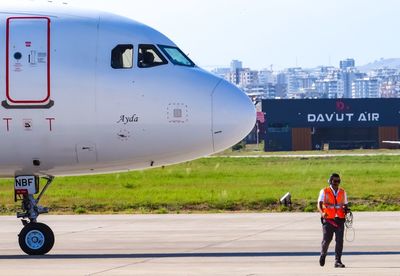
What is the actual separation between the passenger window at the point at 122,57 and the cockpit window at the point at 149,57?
215 millimetres

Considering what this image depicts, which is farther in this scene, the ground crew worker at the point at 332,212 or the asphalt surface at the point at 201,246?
the ground crew worker at the point at 332,212

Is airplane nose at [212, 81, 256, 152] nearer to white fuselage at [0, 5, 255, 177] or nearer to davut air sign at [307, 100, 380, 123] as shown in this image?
white fuselage at [0, 5, 255, 177]

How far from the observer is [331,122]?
154m

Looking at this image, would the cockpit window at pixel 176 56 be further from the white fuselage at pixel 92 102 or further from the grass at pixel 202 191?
the grass at pixel 202 191

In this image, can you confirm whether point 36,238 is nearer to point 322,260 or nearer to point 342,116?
point 322,260

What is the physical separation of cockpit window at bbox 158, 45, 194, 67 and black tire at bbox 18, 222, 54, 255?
14.9ft

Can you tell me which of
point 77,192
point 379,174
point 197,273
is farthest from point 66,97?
point 379,174

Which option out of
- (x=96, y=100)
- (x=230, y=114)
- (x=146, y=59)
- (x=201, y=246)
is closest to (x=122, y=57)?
(x=146, y=59)

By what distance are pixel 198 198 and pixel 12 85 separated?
2215cm

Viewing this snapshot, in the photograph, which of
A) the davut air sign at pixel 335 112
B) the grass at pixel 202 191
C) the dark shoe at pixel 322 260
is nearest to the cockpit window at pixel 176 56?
the dark shoe at pixel 322 260

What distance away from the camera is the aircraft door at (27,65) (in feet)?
88.0

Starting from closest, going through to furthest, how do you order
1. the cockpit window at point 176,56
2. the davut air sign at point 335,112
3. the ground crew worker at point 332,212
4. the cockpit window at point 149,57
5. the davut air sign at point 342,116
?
the ground crew worker at point 332,212 → the cockpit window at point 149,57 → the cockpit window at point 176,56 → the davut air sign at point 335,112 → the davut air sign at point 342,116

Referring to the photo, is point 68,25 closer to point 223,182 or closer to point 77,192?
point 77,192

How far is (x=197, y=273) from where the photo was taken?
79.6 ft
